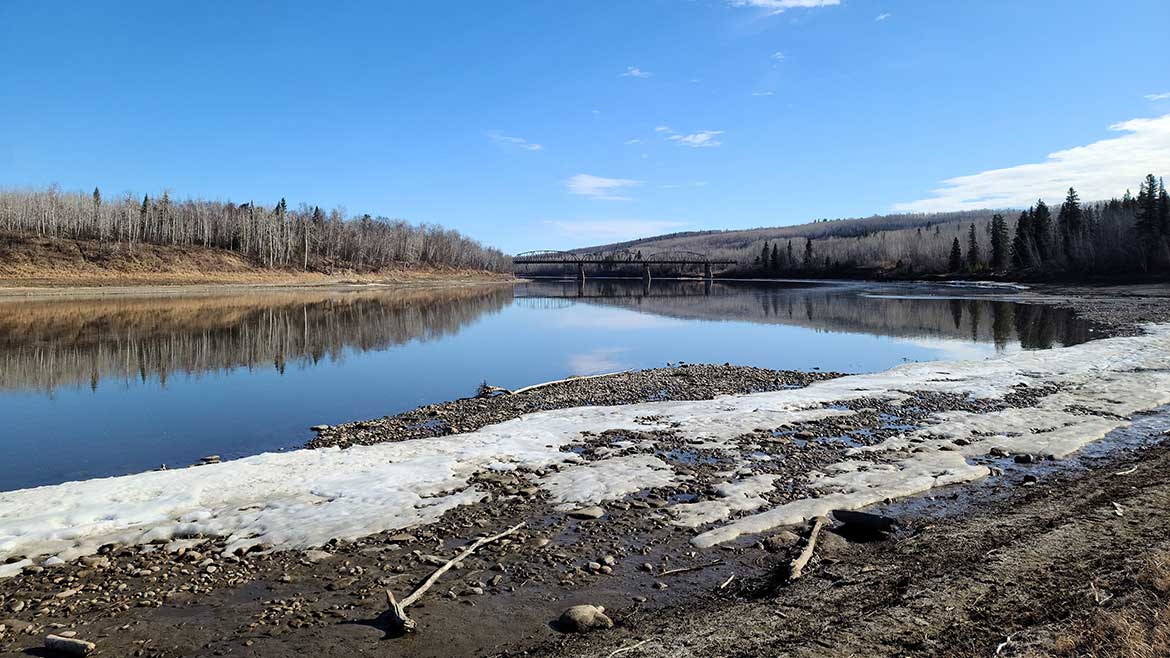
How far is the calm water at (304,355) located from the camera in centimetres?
1598

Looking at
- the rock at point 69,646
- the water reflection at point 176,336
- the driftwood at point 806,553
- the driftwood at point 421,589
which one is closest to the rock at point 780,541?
the driftwood at point 806,553

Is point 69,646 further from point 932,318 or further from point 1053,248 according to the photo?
point 1053,248

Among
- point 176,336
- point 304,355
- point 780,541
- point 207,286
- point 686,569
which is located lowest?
point 686,569

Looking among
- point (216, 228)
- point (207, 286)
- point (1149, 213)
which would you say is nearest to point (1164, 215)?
point (1149, 213)

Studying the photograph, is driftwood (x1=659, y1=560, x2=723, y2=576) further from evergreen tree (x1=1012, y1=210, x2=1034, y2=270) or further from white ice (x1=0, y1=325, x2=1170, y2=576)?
evergreen tree (x1=1012, y1=210, x2=1034, y2=270)

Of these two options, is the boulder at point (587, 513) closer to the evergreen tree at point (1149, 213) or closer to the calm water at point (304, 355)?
the calm water at point (304, 355)

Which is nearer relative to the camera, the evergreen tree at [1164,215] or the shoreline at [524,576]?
the shoreline at [524,576]

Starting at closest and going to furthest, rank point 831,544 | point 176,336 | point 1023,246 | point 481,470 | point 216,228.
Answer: point 831,544
point 481,470
point 176,336
point 1023,246
point 216,228

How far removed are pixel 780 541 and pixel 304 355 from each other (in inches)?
1047

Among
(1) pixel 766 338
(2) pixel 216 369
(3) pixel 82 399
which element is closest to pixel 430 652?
(3) pixel 82 399

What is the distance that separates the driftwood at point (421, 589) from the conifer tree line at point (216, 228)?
113299 mm

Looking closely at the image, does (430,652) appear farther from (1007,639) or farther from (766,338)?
(766,338)

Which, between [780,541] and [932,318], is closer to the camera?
[780,541]

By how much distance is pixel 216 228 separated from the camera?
127m
